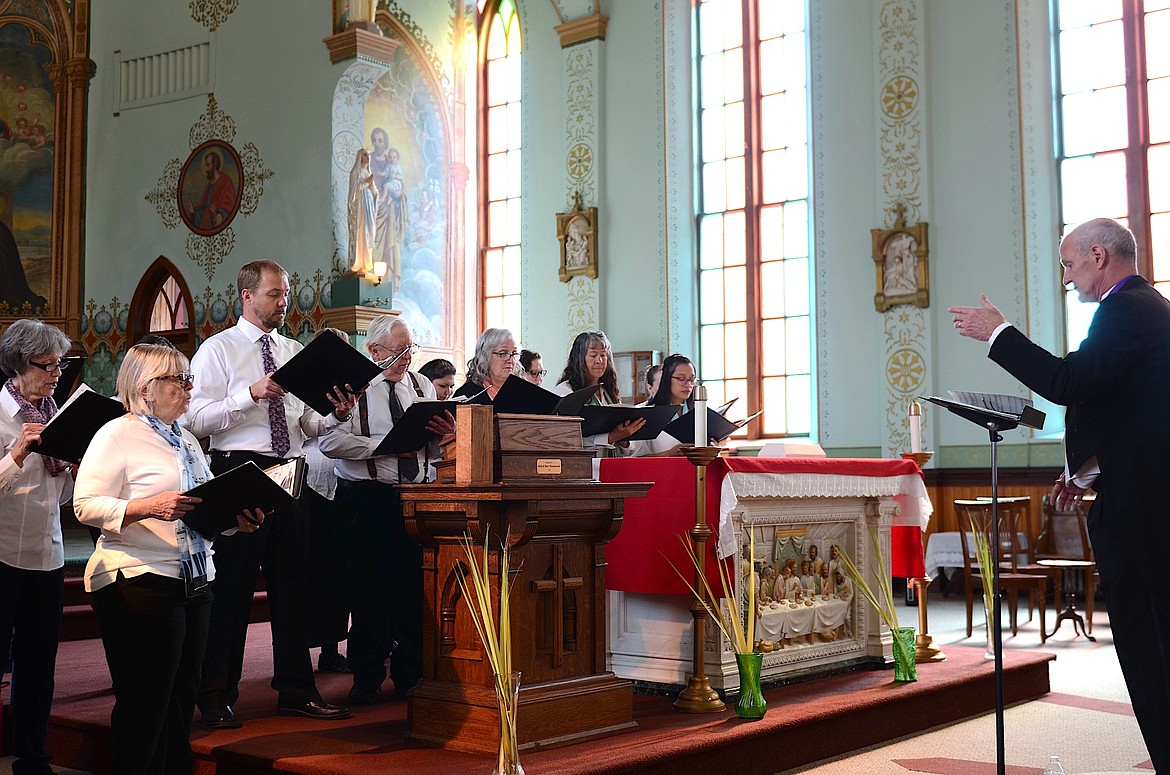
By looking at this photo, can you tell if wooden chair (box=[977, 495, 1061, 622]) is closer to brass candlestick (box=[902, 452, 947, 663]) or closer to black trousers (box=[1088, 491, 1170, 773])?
brass candlestick (box=[902, 452, 947, 663])

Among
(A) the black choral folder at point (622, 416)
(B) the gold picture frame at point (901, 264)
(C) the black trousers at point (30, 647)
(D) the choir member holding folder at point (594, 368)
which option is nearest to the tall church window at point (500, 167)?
(B) the gold picture frame at point (901, 264)

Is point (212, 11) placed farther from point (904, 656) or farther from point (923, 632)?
point (904, 656)

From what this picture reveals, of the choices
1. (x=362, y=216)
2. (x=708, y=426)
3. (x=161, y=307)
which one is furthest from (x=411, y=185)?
(x=708, y=426)

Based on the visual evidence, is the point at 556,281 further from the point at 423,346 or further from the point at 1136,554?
the point at 1136,554

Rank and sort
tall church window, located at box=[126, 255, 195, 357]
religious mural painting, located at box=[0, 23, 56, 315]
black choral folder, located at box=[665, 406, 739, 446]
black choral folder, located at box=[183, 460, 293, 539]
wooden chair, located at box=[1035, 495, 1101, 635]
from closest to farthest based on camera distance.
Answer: black choral folder, located at box=[183, 460, 293, 539], black choral folder, located at box=[665, 406, 739, 446], wooden chair, located at box=[1035, 495, 1101, 635], tall church window, located at box=[126, 255, 195, 357], religious mural painting, located at box=[0, 23, 56, 315]

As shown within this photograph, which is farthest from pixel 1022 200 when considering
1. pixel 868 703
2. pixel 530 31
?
pixel 868 703

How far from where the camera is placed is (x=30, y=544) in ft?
12.0

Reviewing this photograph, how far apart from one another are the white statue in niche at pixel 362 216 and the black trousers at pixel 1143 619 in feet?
28.4

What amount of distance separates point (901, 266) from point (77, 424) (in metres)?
8.10

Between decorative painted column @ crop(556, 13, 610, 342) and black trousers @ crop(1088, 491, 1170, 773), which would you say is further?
decorative painted column @ crop(556, 13, 610, 342)

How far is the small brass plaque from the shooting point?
3.83m

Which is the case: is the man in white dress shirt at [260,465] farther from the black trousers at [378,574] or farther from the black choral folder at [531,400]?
the black choral folder at [531,400]

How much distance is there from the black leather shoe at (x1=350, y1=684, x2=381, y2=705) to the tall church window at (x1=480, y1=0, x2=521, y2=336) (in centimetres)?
866

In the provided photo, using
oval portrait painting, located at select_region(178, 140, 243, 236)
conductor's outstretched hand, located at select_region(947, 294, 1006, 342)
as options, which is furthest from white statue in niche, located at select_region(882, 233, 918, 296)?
conductor's outstretched hand, located at select_region(947, 294, 1006, 342)
